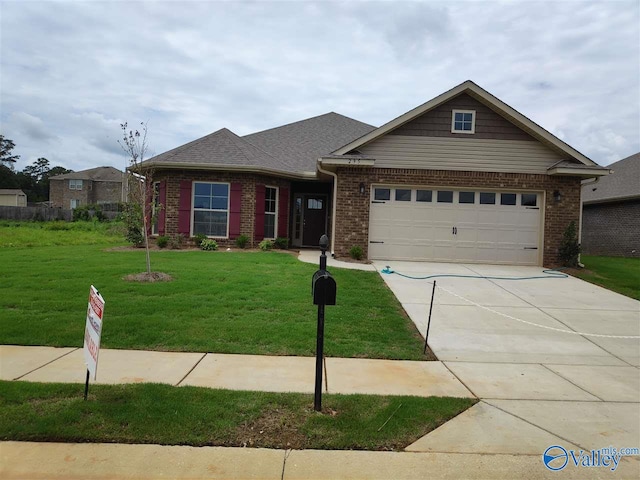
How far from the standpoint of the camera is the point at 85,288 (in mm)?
8477

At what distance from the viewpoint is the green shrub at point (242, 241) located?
15.3 meters

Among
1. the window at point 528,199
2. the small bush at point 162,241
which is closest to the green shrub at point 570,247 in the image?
the window at point 528,199

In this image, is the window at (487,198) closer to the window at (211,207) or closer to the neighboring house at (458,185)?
the neighboring house at (458,185)

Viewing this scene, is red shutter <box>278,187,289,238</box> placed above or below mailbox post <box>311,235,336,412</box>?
above

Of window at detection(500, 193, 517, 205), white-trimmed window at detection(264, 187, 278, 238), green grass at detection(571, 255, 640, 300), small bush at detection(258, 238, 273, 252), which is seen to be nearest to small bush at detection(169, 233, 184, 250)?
small bush at detection(258, 238, 273, 252)

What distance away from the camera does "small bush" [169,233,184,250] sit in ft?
50.1

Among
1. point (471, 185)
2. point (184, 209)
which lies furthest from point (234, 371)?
point (184, 209)

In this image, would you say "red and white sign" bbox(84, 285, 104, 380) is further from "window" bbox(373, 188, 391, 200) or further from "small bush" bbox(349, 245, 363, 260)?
"window" bbox(373, 188, 391, 200)

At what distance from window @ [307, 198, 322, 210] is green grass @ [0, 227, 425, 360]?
22.9 ft

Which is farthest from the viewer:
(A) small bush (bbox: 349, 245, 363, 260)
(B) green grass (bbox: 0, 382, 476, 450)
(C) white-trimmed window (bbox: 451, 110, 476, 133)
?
(C) white-trimmed window (bbox: 451, 110, 476, 133)

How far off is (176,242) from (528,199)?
11.5m

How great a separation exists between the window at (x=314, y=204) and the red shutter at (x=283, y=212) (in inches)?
51.4

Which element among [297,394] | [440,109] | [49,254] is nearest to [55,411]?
[297,394]

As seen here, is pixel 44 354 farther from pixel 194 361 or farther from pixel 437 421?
pixel 437 421
